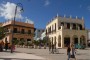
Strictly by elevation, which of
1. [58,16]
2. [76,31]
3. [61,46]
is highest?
[58,16]

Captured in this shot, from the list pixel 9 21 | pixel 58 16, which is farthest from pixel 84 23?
pixel 9 21

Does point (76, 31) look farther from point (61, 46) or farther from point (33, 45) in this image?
point (33, 45)

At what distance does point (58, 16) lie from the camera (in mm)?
59125

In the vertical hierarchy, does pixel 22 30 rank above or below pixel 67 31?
above

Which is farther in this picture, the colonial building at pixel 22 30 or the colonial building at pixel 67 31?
the colonial building at pixel 22 30

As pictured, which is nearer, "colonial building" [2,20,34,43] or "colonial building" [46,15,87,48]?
"colonial building" [46,15,87,48]

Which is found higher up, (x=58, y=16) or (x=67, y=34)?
(x=58, y=16)

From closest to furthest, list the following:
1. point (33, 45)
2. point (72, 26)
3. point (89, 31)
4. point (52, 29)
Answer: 1. point (33, 45)
2. point (72, 26)
3. point (52, 29)
4. point (89, 31)

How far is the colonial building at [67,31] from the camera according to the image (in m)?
56.2

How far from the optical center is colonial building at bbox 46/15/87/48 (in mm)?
56250

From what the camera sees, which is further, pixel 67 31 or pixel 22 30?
pixel 22 30

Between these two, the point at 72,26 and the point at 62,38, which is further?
the point at 72,26

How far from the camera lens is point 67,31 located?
56.0 metres

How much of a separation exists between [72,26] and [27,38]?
1518 centimetres
